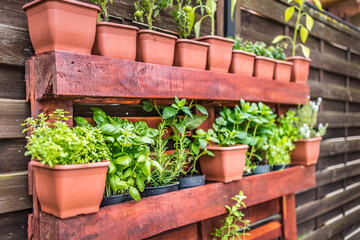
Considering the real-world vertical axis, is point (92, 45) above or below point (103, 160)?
above

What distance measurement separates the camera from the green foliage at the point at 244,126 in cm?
164

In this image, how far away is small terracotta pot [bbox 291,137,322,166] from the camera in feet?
6.92

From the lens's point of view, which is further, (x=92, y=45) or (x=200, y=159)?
(x=200, y=159)

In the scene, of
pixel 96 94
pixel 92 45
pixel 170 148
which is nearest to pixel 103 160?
pixel 96 94

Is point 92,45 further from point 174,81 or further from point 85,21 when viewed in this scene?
point 174,81

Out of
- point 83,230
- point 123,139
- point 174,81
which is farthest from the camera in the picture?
point 174,81

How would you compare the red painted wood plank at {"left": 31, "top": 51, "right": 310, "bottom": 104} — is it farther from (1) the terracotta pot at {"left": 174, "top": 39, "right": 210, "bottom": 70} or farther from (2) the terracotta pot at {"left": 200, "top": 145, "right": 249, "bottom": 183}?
(2) the terracotta pot at {"left": 200, "top": 145, "right": 249, "bottom": 183}

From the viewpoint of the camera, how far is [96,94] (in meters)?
1.12

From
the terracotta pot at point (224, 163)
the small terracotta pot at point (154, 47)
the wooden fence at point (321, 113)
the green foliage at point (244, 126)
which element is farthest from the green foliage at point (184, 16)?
the terracotta pot at point (224, 163)

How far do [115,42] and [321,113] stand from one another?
2.34 m

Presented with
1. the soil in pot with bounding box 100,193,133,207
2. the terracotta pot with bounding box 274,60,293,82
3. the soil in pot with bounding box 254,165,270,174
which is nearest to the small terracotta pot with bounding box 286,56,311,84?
the terracotta pot with bounding box 274,60,293,82

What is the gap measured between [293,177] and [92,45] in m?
1.45

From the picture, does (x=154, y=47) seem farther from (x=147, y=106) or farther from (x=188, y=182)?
(x=188, y=182)

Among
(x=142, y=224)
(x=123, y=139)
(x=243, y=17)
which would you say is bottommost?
(x=142, y=224)
